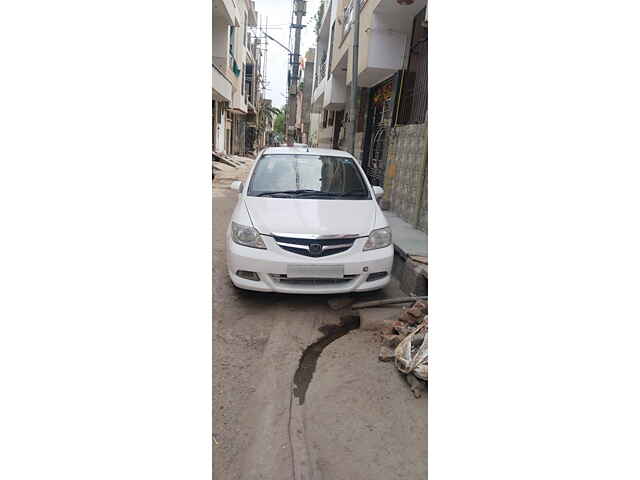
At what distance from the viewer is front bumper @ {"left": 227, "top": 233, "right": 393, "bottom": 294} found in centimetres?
339

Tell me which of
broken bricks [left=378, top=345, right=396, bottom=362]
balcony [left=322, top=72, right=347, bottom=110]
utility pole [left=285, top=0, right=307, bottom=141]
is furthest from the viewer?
utility pole [left=285, top=0, right=307, bottom=141]

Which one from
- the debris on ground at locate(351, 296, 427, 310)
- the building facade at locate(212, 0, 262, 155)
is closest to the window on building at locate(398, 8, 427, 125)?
the debris on ground at locate(351, 296, 427, 310)

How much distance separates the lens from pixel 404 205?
23.1 ft

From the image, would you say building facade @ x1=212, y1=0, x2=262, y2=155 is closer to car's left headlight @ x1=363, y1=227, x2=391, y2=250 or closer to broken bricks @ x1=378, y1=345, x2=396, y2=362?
car's left headlight @ x1=363, y1=227, x2=391, y2=250

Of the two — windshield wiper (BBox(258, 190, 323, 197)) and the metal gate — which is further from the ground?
the metal gate

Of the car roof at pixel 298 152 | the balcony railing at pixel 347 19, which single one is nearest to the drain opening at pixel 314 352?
the car roof at pixel 298 152

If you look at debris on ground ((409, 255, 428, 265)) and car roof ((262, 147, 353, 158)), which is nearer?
debris on ground ((409, 255, 428, 265))

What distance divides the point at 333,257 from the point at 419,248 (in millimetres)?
2034

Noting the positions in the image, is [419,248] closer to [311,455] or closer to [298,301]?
[298,301]

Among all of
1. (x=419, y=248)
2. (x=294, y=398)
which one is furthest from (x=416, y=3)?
(x=294, y=398)

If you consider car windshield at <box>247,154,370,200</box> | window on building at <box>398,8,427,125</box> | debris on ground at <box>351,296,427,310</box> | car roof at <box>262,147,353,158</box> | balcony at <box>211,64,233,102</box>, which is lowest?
Answer: debris on ground at <box>351,296,427,310</box>

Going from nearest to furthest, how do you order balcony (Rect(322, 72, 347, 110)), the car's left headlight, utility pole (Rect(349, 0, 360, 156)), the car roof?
the car's left headlight, the car roof, utility pole (Rect(349, 0, 360, 156)), balcony (Rect(322, 72, 347, 110))

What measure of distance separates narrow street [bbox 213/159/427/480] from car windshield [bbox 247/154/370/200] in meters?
1.23

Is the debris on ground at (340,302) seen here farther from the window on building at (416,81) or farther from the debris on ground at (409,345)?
the window on building at (416,81)
